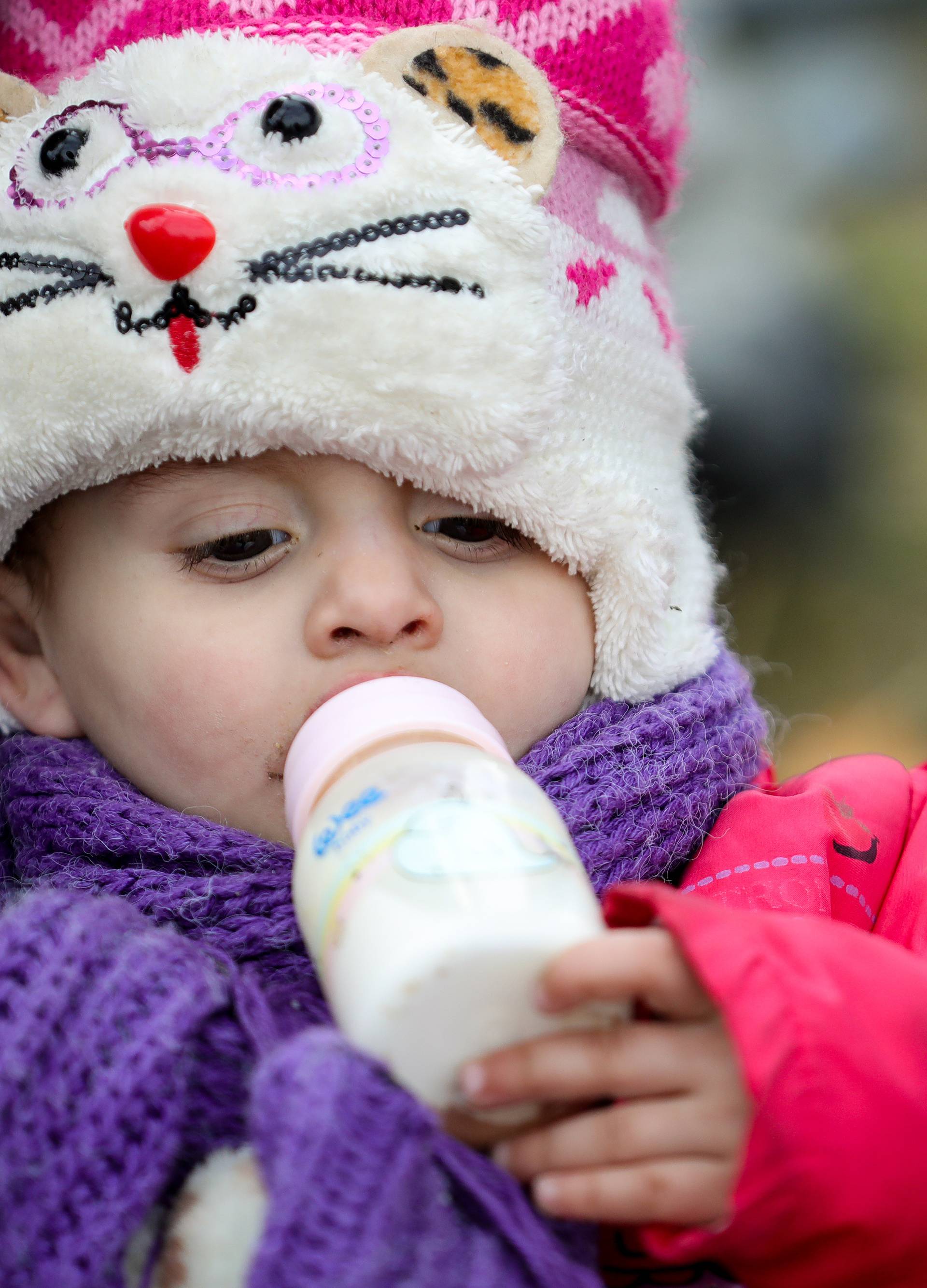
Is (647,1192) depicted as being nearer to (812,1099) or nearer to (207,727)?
(812,1099)

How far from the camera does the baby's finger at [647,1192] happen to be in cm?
62

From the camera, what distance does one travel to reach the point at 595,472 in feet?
3.23

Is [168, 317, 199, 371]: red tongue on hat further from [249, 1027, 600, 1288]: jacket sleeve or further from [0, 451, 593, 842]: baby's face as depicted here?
[249, 1027, 600, 1288]: jacket sleeve

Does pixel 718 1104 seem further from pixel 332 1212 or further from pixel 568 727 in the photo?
pixel 568 727

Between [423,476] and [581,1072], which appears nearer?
[581,1072]

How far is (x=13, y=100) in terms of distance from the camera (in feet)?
3.12

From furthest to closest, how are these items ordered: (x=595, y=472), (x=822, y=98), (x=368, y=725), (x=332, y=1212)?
1. (x=822, y=98)
2. (x=595, y=472)
3. (x=368, y=725)
4. (x=332, y=1212)

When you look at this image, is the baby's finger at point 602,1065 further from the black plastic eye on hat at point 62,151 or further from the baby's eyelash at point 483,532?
the black plastic eye on hat at point 62,151

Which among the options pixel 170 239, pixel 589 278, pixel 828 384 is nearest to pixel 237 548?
pixel 170 239

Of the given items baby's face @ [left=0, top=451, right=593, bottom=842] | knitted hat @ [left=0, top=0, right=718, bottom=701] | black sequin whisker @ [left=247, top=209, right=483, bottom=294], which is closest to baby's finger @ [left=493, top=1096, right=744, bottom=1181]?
baby's face @ [left=0, top=451, right=593, bottom=842]

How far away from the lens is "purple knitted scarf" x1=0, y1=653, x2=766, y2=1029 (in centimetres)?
88

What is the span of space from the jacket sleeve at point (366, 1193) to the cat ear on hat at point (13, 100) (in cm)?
75

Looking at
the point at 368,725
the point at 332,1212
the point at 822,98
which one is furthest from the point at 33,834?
the point at 822,98

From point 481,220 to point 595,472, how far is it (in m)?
0.22
